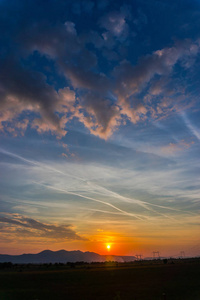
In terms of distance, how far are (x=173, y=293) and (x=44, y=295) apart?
1692cm

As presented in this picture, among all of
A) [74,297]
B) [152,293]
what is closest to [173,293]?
[152,293]

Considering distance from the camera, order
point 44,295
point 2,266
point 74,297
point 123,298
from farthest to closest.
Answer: point 2,266
point 44,295
point 74,297
point 123,298

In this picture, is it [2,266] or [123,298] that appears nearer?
[123,298]

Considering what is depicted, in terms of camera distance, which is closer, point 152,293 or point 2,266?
point 152,293

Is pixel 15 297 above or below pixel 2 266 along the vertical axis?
below

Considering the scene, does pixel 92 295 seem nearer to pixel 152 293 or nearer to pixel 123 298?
pixel 123 298

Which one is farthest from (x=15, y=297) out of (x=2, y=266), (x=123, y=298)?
(x=2, y=266)

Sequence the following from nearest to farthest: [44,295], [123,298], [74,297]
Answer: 1. [123,298]
2. [74,297]
3. [44,295]

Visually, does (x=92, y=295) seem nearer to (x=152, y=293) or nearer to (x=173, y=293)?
(x=152, y=293)

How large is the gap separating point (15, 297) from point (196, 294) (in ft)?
75.1

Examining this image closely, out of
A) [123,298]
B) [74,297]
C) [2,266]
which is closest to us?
[123,298]

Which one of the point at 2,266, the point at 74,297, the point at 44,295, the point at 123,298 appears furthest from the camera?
the point at 2,266

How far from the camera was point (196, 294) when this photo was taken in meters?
29.9

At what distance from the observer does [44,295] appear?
32844 mm
